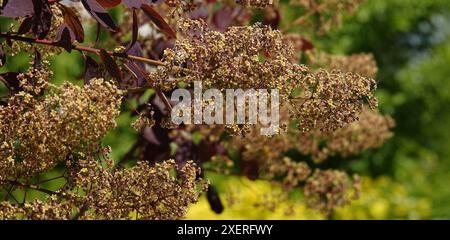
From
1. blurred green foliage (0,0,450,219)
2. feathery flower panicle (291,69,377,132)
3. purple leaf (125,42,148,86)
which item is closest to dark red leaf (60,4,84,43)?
purple leaf (125,42,148,86)

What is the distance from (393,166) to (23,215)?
302 inches

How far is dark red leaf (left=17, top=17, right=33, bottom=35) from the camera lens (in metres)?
1.65

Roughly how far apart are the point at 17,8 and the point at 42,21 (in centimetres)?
8

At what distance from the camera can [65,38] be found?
168cm

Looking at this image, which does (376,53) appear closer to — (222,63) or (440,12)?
(440,12)

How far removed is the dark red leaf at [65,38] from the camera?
5.43 feet

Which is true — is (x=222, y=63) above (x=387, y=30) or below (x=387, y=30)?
below

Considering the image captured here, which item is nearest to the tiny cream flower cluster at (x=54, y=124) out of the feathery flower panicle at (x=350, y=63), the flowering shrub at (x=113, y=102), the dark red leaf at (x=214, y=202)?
the flowering shrub at (x=113, y=102)

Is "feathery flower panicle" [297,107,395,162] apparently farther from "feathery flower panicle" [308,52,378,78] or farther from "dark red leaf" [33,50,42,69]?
"dark red leaf" [33,50,42,69]

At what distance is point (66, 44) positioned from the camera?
1.66 m

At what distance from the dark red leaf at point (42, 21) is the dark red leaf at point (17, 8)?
0.02 meters

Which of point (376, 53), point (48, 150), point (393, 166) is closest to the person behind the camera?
point (48, 150)

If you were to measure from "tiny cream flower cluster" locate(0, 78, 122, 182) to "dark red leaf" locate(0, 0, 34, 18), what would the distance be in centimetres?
14
